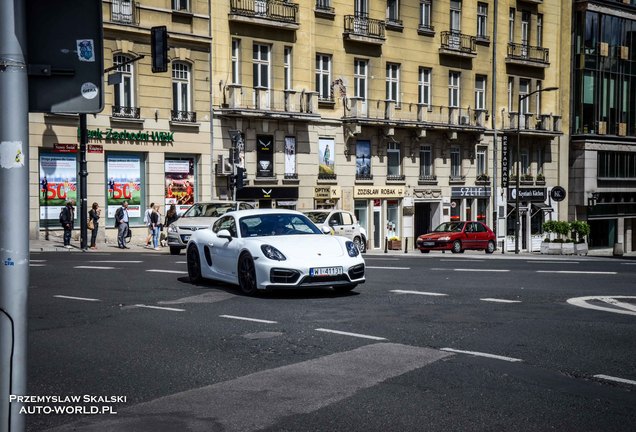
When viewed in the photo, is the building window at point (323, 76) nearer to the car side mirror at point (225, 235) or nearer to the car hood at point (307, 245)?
the car side mirror at point (225, 235)

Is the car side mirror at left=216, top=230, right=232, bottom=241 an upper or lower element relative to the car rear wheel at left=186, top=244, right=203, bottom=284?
upper

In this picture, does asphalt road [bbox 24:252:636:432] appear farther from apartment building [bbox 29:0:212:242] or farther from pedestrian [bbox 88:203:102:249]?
apartment building [bbox 29:0:212:242]

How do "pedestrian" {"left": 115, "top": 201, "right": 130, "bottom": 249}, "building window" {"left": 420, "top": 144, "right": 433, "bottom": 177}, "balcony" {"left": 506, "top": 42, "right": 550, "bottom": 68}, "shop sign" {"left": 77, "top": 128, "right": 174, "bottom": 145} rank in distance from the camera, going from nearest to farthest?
"pedestrian" {"left": 115, "top": 201, "right": 130, "bottom": 249} → "shop sign" {"left": 77, "top": 128, "right": 174, "bottom": 145} → "building window" {"left": 420, "top": 144, "right": 433, "bottom": 177} → "balcony" {"left": 506, "top": 42, "right": 550, "bottom": 68}

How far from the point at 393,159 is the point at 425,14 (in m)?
8.41

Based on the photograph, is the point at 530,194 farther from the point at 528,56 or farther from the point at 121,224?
the point at 121,224

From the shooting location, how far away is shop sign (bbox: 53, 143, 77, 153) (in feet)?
109

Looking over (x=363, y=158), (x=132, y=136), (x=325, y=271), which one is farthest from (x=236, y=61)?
(x=325, y=271)

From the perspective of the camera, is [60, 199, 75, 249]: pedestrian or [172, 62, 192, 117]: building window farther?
[172, 62, 192, 117]: building window

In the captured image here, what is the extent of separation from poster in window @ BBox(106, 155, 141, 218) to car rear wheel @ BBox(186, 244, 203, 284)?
19743 millimetres

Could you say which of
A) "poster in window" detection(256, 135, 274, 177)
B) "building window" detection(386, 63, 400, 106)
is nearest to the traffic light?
"poster in window" detection(256, 135, 274, 177)

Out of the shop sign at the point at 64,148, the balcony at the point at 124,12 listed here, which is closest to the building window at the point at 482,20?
the balcony at the point at 124,12

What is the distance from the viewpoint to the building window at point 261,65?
4019 cm

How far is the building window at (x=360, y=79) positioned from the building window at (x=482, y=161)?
10.5m

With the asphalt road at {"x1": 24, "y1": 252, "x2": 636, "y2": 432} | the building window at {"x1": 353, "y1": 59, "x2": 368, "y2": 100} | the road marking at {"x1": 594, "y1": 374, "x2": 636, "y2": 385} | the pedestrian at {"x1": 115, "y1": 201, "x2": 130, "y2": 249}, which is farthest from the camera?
the building window at {"x1": 353, "y1": 59, "x2": 368, "y2": 100}
